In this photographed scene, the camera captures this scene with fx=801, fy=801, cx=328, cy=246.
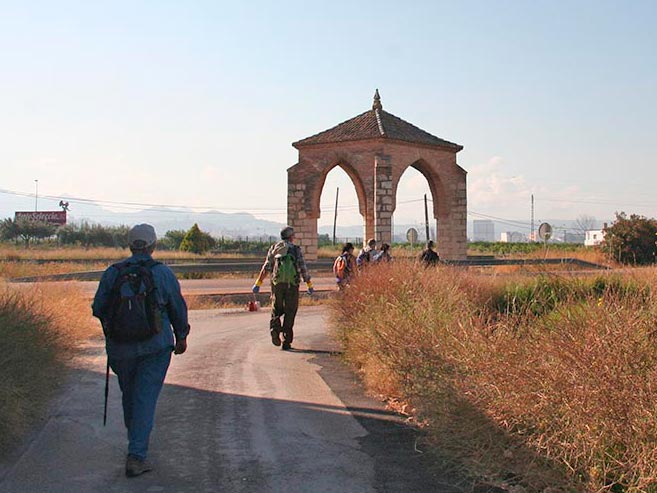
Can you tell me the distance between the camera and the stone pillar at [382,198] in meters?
29.7

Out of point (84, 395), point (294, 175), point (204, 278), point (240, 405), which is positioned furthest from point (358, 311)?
point (204, 278)

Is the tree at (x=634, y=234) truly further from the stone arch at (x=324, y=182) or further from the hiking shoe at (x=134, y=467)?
the hiking shoe at (x=134, y=467)

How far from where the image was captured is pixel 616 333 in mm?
5285

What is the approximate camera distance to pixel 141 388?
19.9 feet

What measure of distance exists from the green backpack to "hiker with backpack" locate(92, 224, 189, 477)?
217 inches

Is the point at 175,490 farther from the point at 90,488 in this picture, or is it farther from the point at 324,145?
the point at 324,145

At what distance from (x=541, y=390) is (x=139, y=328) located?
2931mm

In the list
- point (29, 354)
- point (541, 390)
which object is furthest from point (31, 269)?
point (541, 390)

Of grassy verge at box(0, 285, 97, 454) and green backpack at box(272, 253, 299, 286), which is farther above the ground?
green backpack at box(272, 253, 299, 286)

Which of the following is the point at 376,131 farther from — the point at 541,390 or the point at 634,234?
the point at 541,390

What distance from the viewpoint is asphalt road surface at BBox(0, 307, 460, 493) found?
555cm

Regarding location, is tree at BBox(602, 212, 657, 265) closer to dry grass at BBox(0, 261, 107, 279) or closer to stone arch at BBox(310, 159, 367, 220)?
stone arch at BBox(310, 159, 367, 220)

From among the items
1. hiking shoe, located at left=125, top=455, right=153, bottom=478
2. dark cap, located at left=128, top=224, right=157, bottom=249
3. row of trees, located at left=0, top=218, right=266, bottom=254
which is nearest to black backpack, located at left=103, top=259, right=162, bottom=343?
dark cap, located at left=128, top=224, right=157, bottom=249

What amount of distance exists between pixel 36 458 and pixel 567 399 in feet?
12.9
